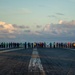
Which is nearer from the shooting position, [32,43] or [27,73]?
[27,73]

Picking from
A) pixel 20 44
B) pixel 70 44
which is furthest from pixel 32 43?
pixel 70 44

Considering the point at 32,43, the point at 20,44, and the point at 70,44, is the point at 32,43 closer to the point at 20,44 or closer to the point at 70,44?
the point at 20,44

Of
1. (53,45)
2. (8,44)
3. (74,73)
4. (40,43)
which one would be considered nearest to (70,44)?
(53,45)

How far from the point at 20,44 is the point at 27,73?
248 ft

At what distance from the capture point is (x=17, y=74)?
13.4 meters

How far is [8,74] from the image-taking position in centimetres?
1338

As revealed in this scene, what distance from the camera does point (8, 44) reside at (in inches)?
3334

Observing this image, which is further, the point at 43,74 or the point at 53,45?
the point at 53,45

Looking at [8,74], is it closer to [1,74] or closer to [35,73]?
[1,74]

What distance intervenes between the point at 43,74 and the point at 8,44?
71.9 meters

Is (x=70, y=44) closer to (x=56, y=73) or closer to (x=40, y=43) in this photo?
(x=40, y=43)

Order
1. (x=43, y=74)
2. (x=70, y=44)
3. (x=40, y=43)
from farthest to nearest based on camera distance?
(x=40, y=43) < (x=70, y=44) < (x=43, y=74)

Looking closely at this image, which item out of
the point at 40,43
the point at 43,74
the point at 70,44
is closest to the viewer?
the point at 43,74

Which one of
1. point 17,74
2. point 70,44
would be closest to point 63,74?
point 17,74
